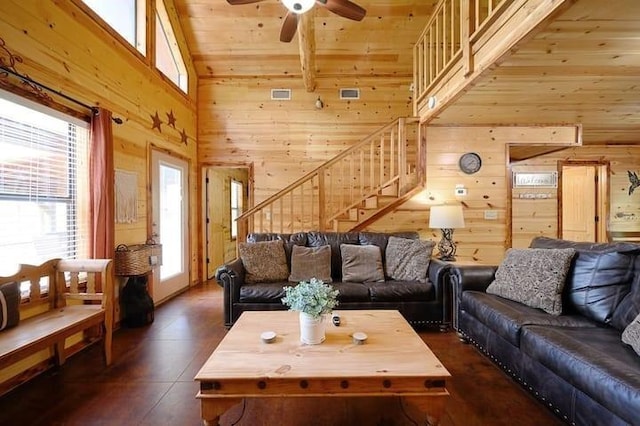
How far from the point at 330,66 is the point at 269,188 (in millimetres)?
2353

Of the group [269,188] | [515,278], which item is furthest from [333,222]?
[515,278]

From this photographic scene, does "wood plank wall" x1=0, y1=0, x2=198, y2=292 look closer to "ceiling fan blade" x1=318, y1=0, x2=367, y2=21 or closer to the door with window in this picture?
the door with window

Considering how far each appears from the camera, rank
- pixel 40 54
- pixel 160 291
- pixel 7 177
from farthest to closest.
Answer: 1. pixel 160 291
2. pixel 40 54
3. pixel 7 177

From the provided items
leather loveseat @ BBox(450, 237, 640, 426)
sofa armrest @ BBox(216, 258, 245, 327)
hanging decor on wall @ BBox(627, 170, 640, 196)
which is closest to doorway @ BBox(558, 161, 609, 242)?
hanging decor on wall @ BBox(627, 170, 640, 196)

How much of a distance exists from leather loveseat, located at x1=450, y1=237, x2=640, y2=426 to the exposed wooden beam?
3.60 metres

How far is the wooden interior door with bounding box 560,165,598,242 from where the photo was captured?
579cm

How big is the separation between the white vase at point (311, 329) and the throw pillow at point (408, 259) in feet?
5.79

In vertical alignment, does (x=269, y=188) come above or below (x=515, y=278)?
above

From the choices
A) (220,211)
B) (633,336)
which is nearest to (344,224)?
(220,211)

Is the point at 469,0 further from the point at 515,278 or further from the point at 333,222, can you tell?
the point at 333,222

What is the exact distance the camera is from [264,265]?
136 inches

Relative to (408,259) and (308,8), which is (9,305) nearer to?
(308,8)

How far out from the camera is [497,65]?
9.02ft

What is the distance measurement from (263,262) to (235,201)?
13.3 ft
